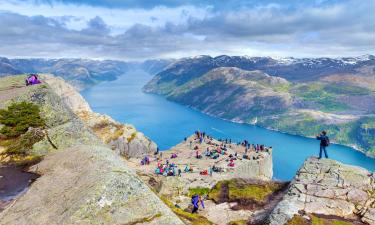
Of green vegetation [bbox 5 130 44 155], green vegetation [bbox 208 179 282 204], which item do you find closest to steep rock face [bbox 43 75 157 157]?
green vegetation [bbox 208 179 282 204]

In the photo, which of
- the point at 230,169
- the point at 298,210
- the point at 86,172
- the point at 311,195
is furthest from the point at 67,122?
the point at 230,169

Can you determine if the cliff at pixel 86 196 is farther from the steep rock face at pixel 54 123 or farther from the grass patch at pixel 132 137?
the grass patch at pixel 132 137

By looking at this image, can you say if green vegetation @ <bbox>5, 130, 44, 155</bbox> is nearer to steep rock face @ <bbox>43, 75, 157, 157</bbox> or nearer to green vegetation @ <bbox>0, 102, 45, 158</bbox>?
green vegetation @ <bbox>0, 102, 45, 158</bbox>

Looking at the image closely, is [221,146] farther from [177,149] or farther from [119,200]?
[119,200]

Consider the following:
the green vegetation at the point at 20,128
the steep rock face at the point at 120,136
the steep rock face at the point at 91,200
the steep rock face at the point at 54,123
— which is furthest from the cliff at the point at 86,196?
the steep rock face at the point at 120,136

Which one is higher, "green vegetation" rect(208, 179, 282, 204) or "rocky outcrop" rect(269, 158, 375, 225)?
"rocky outcrop" rect(269, 158, 375, 225)

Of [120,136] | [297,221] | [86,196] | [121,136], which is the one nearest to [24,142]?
[86,196]
